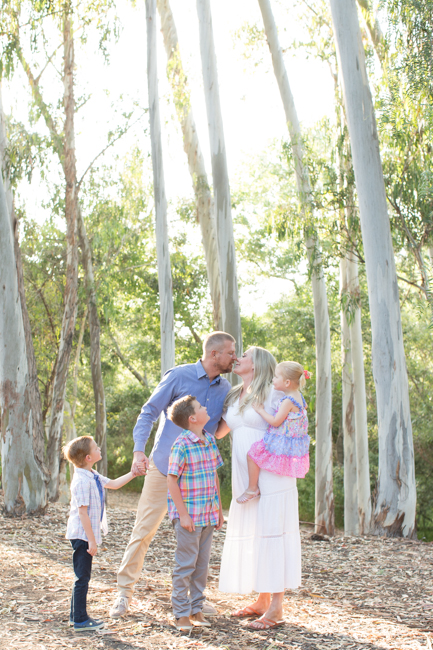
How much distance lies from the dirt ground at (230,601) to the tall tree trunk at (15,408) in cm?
104

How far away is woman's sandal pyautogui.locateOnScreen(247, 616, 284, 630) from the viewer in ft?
10.3

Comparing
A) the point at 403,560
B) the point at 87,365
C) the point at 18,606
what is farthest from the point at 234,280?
the point at 87,365

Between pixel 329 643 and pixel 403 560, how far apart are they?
93.5 inches

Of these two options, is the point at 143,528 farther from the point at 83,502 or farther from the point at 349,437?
the point at 349,437

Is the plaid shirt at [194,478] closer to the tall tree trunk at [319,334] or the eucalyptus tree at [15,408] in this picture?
the eucalyptus tree at [15,408]

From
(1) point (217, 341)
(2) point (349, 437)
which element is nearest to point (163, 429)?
(1) point (217, 341)

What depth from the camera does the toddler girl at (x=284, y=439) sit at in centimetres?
325

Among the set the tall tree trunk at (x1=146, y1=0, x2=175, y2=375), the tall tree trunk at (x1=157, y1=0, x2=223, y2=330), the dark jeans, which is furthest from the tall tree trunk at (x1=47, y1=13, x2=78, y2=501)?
the dark jeans

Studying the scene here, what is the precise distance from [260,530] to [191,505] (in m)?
0.43

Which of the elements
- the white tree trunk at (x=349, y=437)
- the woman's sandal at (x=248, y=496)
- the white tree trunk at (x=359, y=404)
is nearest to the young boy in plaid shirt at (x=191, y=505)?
the woman's sandal at (x=248, y=496)

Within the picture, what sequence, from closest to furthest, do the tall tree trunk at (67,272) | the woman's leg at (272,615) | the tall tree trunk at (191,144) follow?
the woman's leg at (272,615)
the tall tree trunk at (191,144)
the tall tree trunk at (67,272)

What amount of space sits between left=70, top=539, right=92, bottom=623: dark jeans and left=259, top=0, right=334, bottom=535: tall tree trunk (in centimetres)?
739

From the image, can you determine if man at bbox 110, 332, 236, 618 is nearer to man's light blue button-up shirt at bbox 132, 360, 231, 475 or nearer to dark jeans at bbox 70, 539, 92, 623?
man's light blue button-up shirt at bbox 132, 360, 231, 475

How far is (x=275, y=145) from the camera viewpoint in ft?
62.1
